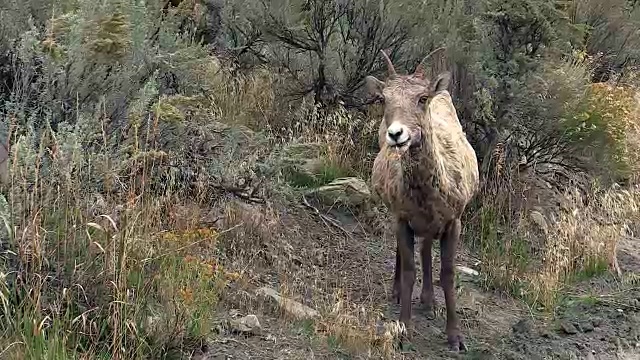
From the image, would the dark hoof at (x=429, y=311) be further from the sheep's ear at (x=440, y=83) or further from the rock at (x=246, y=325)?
the sheep's ear at (x=440, y=83)

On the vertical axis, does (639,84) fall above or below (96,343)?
above

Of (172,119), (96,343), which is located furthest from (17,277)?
(172,119)

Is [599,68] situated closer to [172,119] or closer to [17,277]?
[172,119]

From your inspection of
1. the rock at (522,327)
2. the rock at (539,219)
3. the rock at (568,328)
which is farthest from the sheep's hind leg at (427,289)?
the rock at (539,219)

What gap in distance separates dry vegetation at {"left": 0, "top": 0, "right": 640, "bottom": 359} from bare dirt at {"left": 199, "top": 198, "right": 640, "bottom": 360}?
3cm

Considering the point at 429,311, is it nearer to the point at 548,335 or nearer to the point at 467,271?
the point at 548,335

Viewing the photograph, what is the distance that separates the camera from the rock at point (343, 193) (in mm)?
7923

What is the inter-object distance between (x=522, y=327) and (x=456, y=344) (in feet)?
1.98

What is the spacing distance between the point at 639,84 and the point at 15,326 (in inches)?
387

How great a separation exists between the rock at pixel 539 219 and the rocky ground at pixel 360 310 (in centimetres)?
77

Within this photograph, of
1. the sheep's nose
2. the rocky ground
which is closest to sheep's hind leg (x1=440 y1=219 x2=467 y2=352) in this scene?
the rocky ground

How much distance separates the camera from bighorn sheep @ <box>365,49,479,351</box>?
5.39m

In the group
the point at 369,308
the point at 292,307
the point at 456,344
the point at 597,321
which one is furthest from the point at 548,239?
the point at 292,307

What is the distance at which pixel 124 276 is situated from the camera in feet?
14.4
